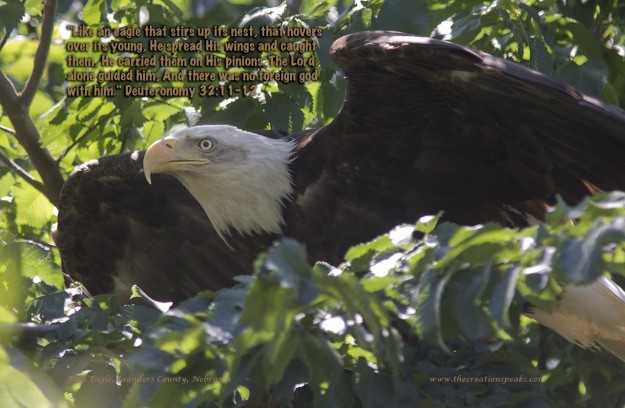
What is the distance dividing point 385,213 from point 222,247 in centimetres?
119

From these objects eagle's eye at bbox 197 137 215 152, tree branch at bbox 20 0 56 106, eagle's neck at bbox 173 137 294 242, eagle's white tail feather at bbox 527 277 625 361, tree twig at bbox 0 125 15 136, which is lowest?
eagle's white tail feather at bbox 527 277 625 361

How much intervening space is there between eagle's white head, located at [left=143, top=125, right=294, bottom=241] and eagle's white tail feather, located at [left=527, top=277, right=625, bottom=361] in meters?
1.36

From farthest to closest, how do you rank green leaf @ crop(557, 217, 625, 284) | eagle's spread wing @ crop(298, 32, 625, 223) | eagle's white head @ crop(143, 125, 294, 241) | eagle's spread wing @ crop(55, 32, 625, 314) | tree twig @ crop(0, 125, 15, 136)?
tree twig @ crop(0, 125, 15, 136) < eagle's white head @ crop(143, 125, 294, 241) < eagle's spread wing @ crop(55, 32, 625, 314) < eagle's spread wing @ crop(298, 32, 625, 223) < green leaf @ crop(557, 217, 625, 284)

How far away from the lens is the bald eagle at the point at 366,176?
372 cm

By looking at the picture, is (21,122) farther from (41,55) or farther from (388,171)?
(388,171)

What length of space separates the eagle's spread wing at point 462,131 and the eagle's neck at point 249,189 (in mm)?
281

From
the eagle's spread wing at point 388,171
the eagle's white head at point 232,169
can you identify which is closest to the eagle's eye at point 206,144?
the eagle's white head at point 232,169

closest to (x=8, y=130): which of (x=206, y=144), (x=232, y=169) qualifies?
(x=206, y=144)

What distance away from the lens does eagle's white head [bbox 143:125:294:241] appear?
4.64m

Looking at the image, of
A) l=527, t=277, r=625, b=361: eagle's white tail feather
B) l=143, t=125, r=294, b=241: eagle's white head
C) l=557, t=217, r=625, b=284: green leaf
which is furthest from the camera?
l=143, t=125, r=294, b=241: eagle's white head

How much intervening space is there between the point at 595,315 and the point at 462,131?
0.93 metres

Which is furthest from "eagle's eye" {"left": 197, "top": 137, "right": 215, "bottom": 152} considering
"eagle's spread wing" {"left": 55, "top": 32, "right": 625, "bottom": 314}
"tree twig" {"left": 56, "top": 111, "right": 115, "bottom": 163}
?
"tree twig" {"left": 56, "top": 111, "right": 115, "bottom": 163}

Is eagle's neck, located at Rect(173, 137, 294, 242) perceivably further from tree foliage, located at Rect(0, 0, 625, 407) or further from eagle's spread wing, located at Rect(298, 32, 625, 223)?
eagle's spread wing, located at Rect(298, 32, 625, 223)

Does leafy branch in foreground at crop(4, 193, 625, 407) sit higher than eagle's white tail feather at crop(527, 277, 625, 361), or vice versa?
leafy branch in foreground at crop(4, 193, 625, 407)
